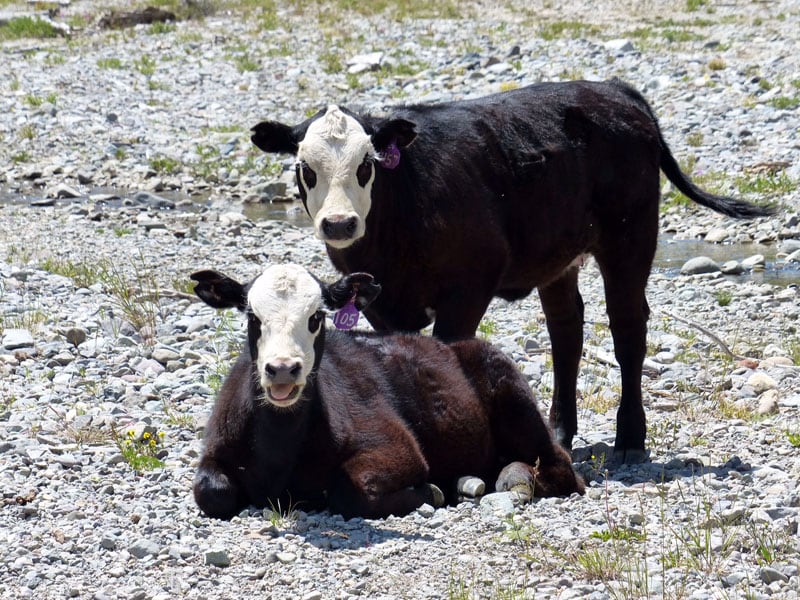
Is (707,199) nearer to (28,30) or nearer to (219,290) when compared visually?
(219,290)

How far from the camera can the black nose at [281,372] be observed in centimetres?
734

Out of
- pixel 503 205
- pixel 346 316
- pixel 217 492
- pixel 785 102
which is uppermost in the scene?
pixel 503 205

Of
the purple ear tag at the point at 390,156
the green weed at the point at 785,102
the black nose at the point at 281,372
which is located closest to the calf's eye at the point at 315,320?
the black nose at the point at 281,372

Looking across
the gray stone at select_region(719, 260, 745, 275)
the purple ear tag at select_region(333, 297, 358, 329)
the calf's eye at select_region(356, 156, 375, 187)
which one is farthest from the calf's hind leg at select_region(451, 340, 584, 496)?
the gray stone at select_region(719, 260, 745, 275)

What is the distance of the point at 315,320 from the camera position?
7.99 metres

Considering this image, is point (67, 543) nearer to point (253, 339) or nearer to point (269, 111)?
point (253, 339)

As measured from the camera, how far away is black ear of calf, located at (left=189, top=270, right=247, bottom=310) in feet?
26.1

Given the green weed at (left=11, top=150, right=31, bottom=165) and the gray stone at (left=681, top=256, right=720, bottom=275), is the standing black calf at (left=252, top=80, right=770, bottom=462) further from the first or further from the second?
the green weed at (left=11, top=150, right=31, bottom=165)

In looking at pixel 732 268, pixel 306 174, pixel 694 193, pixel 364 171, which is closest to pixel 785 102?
pixel 732 268

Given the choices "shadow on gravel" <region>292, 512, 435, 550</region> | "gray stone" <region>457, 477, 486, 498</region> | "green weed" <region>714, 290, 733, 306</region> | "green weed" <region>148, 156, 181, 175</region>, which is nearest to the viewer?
"shadow on gravel" <region>292, 512, 435, 550</region>

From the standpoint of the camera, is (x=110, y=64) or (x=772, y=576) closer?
(x=772, y=576)

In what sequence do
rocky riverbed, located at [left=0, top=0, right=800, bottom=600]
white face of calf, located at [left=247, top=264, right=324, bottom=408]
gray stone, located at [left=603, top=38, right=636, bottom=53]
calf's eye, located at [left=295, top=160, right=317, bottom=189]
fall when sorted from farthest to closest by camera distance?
1. gray stone, located at [left=603, top=38, right=636, bottom=53]
2. calf's eye, located at [left=295, top=160, right=317, bottom=189]
3. white face of calf, located at [left=247, top=264, right=324, bottom=408]
4. rocky riverbed, located at [left=0, top=0, right=800, bottom=600]

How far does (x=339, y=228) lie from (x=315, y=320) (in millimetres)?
1179

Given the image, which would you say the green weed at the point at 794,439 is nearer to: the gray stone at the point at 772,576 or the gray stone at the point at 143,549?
the gray stone at the point at 772,576
